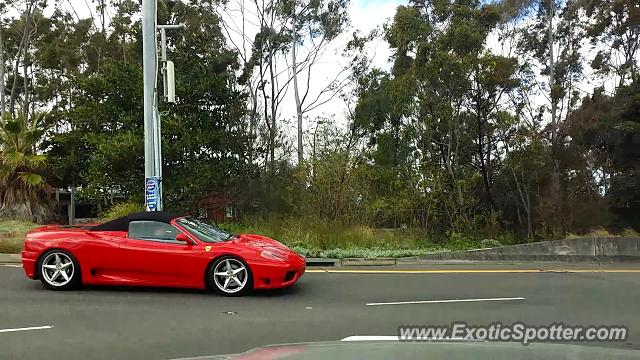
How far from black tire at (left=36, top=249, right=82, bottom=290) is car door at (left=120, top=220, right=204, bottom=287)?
867mm

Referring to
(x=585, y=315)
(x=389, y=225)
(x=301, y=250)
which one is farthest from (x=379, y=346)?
(x=389, y=225)

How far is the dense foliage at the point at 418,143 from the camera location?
19.2m

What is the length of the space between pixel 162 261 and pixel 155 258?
12cm

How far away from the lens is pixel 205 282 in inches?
366

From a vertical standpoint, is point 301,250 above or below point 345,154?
below

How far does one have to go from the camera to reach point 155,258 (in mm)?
9281

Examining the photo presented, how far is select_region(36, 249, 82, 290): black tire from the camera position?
9.49 m

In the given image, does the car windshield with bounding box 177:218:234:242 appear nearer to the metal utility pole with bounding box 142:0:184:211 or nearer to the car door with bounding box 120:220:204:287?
the car door with bounding box 120:220:204:287

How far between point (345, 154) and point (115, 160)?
8758mm

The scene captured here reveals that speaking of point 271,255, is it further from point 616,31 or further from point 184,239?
point 616,31

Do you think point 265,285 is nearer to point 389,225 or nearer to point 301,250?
point 301,250

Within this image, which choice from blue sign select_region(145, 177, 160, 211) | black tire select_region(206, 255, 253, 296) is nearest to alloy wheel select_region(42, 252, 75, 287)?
black tire select_region(206, 255, 253, 296)

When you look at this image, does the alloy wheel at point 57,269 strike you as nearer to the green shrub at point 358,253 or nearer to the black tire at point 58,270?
the black tire at point 58,270

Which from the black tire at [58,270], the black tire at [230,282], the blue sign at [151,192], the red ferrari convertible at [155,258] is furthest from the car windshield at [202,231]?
the blue sign at [151,192]
